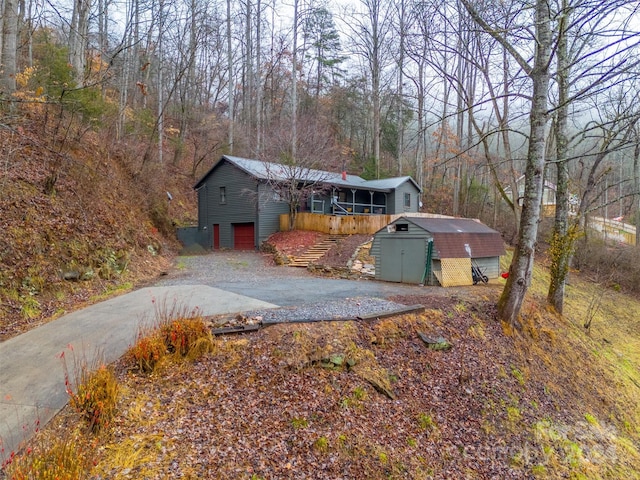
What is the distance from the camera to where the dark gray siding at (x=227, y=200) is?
20.9 m

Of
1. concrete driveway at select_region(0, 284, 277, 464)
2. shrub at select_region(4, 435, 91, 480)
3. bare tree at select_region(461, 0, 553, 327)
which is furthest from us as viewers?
bare tree at select_region(461, 0, 553, 327)

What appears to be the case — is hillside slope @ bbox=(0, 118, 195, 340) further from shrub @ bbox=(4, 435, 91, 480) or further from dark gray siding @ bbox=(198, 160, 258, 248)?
dark gray siding @ bbox=(198, 160, 258, 248)

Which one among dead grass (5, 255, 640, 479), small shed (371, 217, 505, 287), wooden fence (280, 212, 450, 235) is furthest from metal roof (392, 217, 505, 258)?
wooden fence (280, 212, 450, 235)

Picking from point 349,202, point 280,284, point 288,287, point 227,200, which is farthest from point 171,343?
point 349,202

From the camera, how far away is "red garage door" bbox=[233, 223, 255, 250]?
21.2 metres

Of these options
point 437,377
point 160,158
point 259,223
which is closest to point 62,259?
point 437,377

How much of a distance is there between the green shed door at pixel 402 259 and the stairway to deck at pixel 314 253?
13.8 ft

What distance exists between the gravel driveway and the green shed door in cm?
46

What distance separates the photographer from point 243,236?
850 inches

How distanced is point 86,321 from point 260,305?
9.95 ft

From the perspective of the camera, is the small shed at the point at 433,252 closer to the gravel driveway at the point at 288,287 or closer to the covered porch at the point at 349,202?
the gravel driveway at the point at 288,287

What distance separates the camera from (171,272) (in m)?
12.7


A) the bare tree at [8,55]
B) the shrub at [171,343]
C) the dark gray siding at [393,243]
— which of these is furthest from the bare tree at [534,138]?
the bare tree at [8,55]

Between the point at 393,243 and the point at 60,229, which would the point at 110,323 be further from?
the point at 393,243
